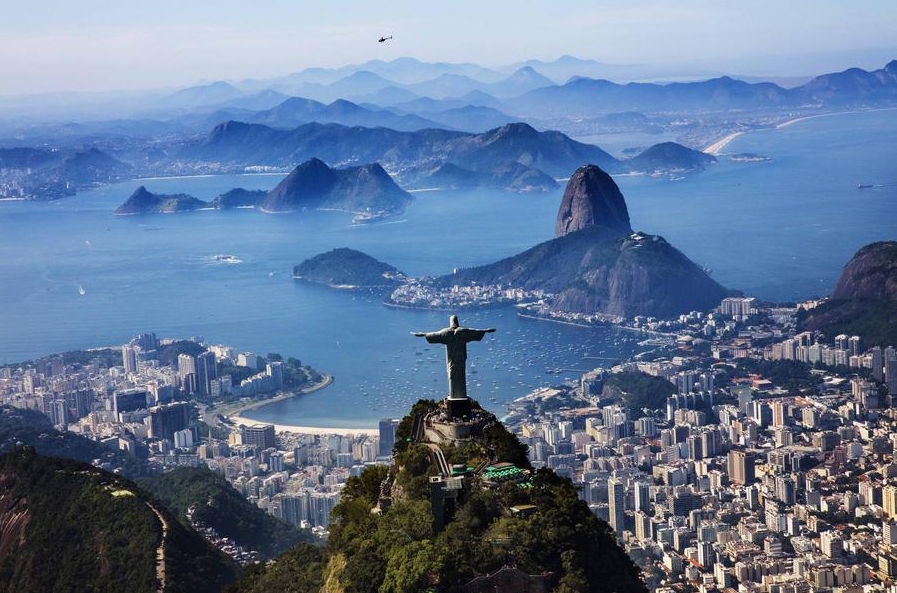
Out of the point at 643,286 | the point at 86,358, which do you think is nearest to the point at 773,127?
the point at 643,286

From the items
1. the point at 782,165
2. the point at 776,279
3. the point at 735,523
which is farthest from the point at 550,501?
the point at 782,165

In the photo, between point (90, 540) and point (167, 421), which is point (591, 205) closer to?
point (167, 421)

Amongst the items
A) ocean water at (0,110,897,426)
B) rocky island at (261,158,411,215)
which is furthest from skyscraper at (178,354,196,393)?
rocky island at (261,158,411,215)

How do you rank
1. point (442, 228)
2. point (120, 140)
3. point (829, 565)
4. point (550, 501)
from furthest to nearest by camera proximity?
1. point (120, 140)
2. point (442, 228)
3. point (829, 565)
4. point (550, 501)

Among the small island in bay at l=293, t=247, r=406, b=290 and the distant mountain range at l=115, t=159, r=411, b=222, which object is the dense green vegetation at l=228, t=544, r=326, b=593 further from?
the distant mountain range at l=115, t=159, r=411, b=222

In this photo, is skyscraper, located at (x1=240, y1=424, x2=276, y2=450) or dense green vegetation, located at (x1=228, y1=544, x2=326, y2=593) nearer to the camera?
dense green vegetation, located at (x1=228, y1=544, x2=326, y2=593)

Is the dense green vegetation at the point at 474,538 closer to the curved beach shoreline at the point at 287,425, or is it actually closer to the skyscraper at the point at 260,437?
the skyscraper at the point at 260,437

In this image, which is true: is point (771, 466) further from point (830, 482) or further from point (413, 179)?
point (413, 179)

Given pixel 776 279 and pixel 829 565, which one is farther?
pixel 776 279
